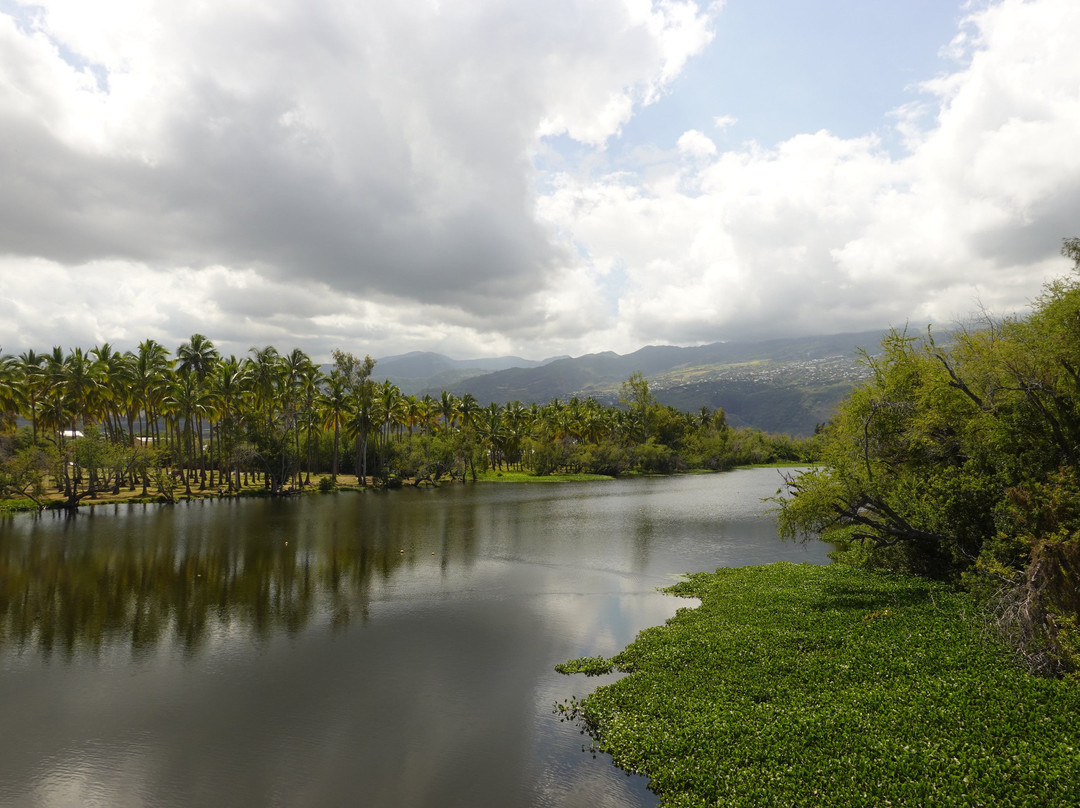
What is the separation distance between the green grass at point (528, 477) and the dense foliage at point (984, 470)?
78.4 m

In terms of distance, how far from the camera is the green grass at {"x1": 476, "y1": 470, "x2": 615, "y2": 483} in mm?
104762

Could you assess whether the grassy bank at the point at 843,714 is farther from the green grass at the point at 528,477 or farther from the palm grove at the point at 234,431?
the green grass at the point at 528,477

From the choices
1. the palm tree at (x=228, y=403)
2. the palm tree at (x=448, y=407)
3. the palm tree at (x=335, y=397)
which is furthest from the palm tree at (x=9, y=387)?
the palm tree at (x=448, y=407)

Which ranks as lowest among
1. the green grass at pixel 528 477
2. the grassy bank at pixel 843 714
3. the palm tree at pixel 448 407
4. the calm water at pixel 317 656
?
the green grass at pixel 528 477

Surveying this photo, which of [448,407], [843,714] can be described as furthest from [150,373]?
[843,714]

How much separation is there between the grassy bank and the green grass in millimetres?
85084

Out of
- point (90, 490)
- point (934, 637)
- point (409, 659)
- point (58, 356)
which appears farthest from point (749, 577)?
point (58, 356)

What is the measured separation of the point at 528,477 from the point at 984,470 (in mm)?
91262

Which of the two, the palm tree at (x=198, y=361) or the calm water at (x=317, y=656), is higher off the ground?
the palm tree at (x=198, y=361)

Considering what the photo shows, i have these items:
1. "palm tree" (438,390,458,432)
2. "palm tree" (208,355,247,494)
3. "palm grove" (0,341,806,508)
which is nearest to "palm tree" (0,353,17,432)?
"palm grove" (0,341,806,508)

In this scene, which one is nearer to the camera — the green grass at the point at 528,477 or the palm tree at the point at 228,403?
the palm tree at the point at 228,403

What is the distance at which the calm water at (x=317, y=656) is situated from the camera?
1302 centimetres

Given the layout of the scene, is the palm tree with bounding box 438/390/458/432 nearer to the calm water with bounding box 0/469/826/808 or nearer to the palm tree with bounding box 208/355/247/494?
the palm tree with bounding box 208/355/247/494

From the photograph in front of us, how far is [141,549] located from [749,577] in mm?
39532
